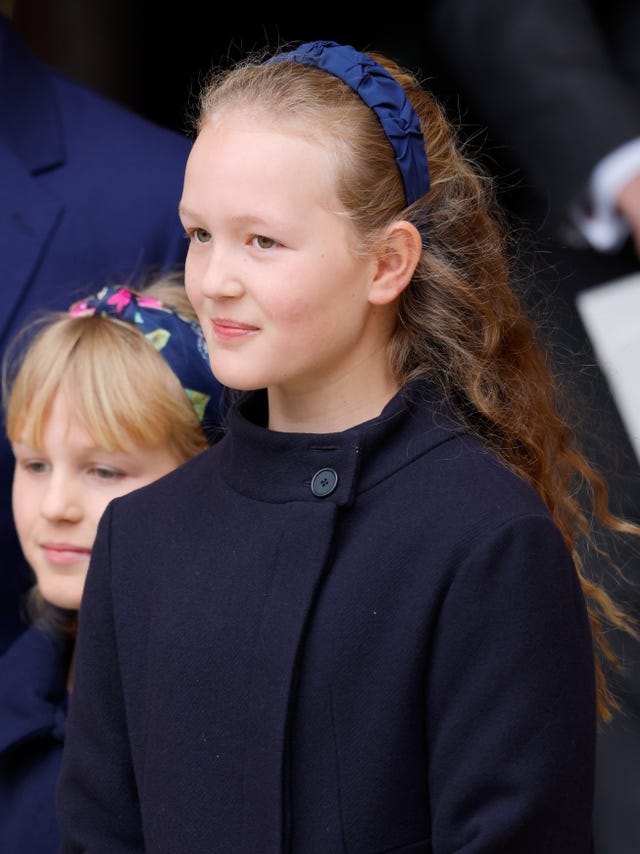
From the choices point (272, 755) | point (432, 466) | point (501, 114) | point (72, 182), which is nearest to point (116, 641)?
point (272, 755)

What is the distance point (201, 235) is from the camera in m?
1.36

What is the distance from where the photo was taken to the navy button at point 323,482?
1332 millimetres

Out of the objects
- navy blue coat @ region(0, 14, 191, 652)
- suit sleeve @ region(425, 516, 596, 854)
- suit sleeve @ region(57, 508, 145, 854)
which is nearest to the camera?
suit sleeve @ region(425, 516, 596, 854)

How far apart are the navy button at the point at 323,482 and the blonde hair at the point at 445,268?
0.14 meters

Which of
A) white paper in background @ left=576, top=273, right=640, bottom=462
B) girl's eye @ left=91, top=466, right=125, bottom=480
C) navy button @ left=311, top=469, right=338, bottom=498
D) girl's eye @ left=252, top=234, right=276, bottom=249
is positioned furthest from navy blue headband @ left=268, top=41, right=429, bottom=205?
girl's eye @ left=91, top=466, right=125, bottom=480

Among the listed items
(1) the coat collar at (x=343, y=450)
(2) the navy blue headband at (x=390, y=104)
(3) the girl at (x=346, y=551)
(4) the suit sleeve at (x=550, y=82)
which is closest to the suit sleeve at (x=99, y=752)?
(3) the girl at (x=346, y=551)

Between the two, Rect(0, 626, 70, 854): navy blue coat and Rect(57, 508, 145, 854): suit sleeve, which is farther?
Rect(0, 626, 70, 854): navy blue coat

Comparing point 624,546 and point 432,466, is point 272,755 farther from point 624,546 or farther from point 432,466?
point 624,546

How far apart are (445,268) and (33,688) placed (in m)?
0.85

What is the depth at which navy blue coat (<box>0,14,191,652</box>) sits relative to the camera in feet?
6.76

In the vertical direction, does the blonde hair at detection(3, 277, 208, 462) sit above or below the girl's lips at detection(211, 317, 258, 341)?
below

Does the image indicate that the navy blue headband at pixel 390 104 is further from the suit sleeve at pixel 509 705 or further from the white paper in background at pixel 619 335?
the white paper in background at pixel 619 335

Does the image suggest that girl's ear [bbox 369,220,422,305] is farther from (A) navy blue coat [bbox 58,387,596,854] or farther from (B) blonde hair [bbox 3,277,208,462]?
(B) blonde hair [bbox 3,277,208,462]

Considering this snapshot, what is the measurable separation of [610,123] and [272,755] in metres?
0.76
